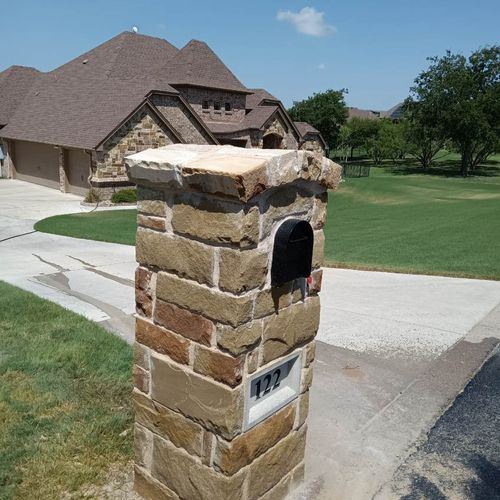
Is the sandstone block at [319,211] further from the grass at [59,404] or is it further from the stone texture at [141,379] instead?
the grass at [59,404]

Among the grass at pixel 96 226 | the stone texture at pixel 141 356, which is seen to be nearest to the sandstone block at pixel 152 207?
the stone texture at pixel 141 356

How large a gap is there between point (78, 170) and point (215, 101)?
11102 mm

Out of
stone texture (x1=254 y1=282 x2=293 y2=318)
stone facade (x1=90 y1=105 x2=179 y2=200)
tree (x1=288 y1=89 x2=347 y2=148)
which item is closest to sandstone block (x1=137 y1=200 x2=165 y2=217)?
stone texture (x1=254 y1=282 x2=293 y2=318)

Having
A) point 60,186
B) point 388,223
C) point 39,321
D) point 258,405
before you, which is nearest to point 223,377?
point 258,405

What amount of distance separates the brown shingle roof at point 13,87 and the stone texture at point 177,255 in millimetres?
33192

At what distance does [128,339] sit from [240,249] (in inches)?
151

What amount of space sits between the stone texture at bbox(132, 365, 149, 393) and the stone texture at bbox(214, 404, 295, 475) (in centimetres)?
64

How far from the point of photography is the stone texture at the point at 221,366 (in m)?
2.71

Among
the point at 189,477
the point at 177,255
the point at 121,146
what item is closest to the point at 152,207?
the point at 177,255

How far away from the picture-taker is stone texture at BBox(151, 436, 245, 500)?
285cm

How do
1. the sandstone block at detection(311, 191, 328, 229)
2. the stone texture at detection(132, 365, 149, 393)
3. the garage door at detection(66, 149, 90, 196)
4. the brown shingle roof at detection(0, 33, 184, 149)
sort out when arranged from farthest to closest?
the garage door at detection(66, 149, 90, 196) < the brown shingle roof at detection(0, 33, 184, 149) < the stone texture at detection(132, 365, 149, 393) < the sandstone block at detection(311, 191, 328, 229)

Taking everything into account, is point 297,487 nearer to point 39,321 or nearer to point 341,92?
point 39,321

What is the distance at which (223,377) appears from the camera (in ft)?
9.01

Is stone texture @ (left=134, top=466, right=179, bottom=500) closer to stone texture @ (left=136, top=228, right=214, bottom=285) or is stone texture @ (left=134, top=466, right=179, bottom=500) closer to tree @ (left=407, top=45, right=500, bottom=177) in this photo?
stone texture @ (left=136, top=228, right=214, bottom=285)
